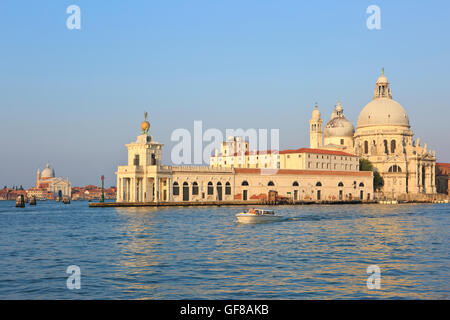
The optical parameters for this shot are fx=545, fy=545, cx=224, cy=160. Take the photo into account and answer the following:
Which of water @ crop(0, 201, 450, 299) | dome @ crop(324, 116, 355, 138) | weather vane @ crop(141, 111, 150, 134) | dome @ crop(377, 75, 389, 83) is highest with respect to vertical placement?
dome @ crop(377, 75, 389, 83)

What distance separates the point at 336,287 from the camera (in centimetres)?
1720

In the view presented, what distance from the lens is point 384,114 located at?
4727 inches

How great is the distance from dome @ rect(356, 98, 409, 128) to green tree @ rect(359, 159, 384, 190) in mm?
9405

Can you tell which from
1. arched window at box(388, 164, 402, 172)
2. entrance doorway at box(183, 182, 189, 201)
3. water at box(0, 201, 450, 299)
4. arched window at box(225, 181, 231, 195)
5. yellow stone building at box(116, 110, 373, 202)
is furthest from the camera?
arched window at box(388, 164, 402, 172)

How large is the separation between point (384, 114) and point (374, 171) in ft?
43.6

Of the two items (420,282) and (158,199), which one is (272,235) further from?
(158,199)

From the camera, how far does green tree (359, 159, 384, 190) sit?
11494cm

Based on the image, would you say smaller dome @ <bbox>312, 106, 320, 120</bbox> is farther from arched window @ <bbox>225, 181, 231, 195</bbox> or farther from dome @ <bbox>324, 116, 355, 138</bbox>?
arched window @ <bbox>225, 181, 231, 195</bbox>

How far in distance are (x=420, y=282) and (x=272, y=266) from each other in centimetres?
577

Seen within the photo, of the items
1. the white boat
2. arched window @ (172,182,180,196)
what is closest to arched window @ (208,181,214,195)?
arched window @ (172,182,180,196)

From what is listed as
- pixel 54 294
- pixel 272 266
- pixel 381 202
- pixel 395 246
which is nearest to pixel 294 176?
pixel 381 202

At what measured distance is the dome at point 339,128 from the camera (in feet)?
418

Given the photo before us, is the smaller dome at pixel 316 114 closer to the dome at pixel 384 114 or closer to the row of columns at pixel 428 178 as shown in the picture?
the dome at pixel 384 114
